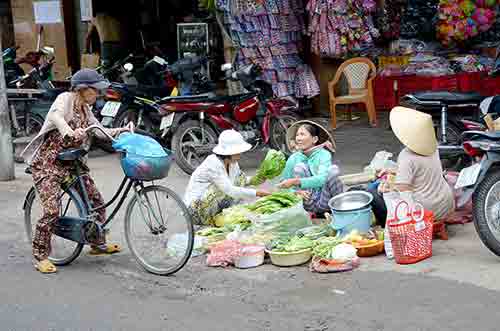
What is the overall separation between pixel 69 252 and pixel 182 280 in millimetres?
1174

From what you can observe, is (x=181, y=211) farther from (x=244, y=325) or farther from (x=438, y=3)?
(x=438, y=3)

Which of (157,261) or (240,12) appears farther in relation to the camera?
(240,12)

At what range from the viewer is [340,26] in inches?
454

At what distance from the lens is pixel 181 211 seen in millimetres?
5961

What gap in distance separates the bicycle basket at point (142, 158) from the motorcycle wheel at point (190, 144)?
127 inches

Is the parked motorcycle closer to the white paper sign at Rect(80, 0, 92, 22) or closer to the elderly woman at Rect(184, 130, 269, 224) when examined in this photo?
the elderly woman at Rect(184, 130, 269, 224)

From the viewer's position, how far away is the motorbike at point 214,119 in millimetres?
9406

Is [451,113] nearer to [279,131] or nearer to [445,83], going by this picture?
[279,131]

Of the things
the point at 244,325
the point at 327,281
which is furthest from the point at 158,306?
the point at 327,281

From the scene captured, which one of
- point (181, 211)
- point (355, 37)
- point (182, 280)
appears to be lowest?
point (182, 280)

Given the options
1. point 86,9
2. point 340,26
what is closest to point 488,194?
point 340,26

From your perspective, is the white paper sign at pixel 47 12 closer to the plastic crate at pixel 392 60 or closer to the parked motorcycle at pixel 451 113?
the plastic crate at pixel 392 60

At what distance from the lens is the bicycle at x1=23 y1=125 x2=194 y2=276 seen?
6043 millimetres

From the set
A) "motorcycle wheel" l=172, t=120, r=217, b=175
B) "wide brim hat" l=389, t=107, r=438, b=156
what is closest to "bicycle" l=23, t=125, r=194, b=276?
"wide brim hat" l=389, t=107, r=438, b=156
